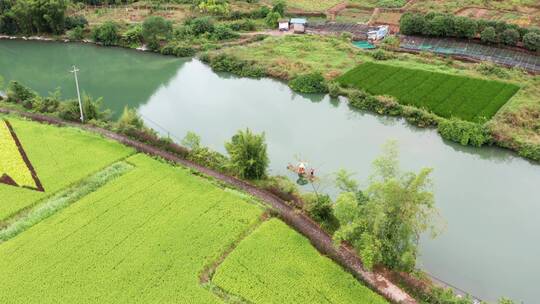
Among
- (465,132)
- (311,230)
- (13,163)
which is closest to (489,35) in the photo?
(465,132)

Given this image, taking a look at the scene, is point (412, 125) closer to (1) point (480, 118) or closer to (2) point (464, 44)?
(1) point (480, 118)

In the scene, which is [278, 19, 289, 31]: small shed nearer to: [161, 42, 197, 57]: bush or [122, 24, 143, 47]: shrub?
[161, 42, 197, 57]: bush

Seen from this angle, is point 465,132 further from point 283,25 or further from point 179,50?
point 179,50

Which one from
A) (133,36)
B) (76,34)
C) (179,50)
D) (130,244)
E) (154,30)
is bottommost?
(130,244)

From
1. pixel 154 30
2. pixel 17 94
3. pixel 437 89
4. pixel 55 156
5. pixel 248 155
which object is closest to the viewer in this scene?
pixel 248 155

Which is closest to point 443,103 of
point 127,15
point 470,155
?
point 470,155
